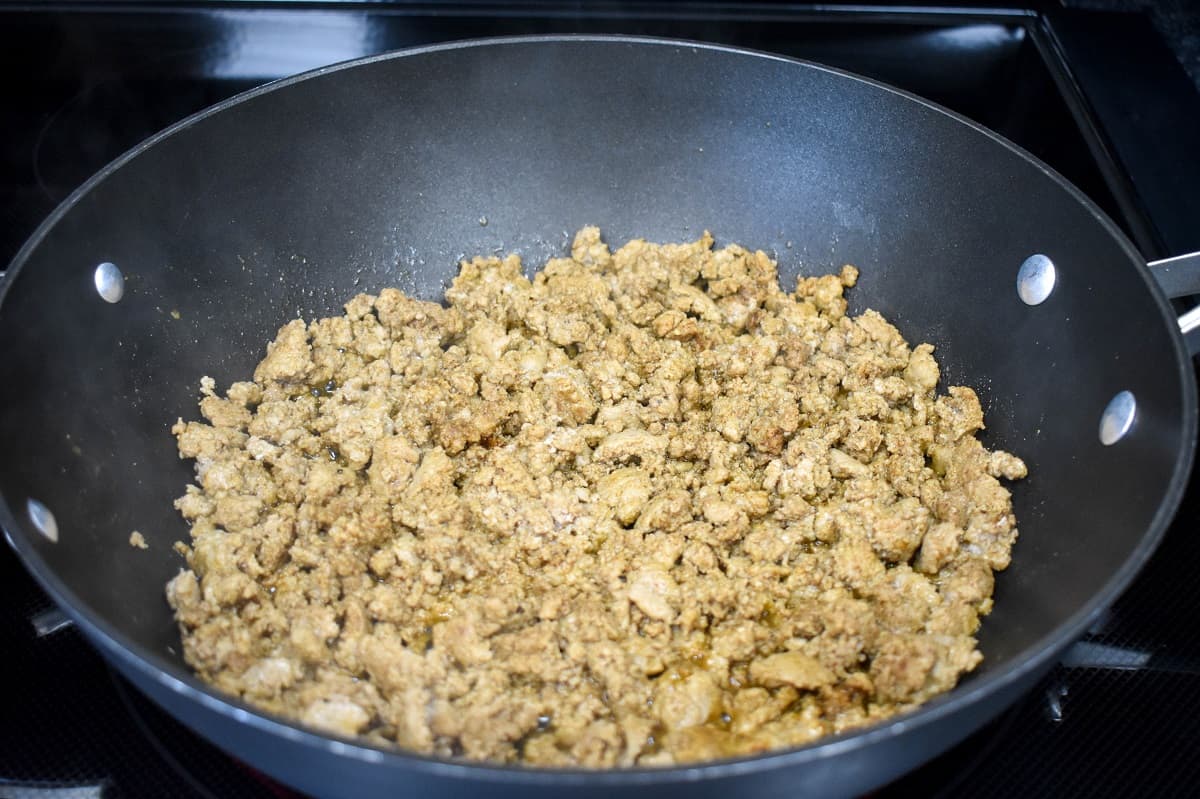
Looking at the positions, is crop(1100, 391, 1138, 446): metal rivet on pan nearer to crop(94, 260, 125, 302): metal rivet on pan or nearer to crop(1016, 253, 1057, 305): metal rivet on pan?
crop(1016, 253, 1057, 305): metal rivet on pan

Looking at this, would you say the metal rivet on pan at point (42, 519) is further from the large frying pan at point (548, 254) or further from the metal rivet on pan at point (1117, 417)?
the metal rivet on pan at point (1117, 417)

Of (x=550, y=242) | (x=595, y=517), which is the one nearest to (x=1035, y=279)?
(x=595, y=517)

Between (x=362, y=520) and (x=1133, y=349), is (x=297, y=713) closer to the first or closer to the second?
(x=362, y=520)

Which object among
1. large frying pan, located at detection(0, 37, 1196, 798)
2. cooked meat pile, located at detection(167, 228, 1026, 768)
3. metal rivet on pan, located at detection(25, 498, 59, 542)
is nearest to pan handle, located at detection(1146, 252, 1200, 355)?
large frying pan, located at detection(0, 37, 1196, 798)

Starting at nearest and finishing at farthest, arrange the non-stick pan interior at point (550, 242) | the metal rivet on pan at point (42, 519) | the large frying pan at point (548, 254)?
the large frying pan at point (548, 254)
the metal rivet on pan at point (42, 519)
the non-stick pan interior at point (550, 242)

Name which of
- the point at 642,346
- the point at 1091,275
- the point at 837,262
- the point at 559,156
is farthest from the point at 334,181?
the point at 1091,275

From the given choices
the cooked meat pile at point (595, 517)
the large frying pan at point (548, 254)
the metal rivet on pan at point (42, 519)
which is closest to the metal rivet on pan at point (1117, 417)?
the large frying pan at point (548, 254)

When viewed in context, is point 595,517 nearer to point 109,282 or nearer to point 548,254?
point 548,254
